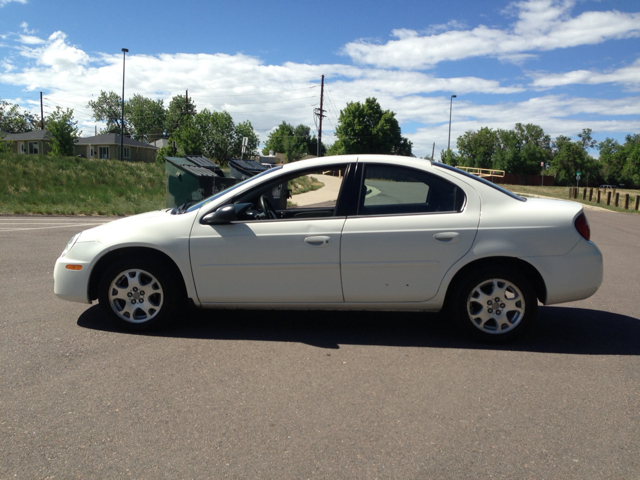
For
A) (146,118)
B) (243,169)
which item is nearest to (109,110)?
(146,118)

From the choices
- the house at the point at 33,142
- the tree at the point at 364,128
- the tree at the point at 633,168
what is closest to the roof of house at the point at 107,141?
the house at the point at 33,142

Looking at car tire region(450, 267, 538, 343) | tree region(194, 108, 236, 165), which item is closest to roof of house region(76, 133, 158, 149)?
tree region(194, 108, 236, 165)

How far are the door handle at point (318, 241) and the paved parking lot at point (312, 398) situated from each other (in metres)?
0.86

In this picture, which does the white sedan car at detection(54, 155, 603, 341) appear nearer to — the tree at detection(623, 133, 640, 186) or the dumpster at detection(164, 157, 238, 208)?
the dumpster at detection(164, 157, 238, 208)

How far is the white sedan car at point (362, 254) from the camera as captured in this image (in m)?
4.50

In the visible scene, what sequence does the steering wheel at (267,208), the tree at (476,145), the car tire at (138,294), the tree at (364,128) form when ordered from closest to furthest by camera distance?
the car tire at (138,294) < the steering wheel at (267,208) < the tree at (364,128) < the tree at (476,145)

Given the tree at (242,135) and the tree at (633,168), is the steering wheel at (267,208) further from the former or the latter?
the tree at (633,168)

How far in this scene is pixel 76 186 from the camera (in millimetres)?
26484

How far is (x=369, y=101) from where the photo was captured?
79.9 meters

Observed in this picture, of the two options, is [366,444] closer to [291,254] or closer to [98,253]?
[291,254]

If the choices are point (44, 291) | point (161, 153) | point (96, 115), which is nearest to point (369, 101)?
point (161, 153)

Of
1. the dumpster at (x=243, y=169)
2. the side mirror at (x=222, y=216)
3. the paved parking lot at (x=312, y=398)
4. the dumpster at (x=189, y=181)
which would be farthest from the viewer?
the dumpster at (x=243, y=169)

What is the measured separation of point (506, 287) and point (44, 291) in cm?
507

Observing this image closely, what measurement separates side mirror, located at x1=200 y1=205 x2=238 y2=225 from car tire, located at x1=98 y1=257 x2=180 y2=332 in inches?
23.8
